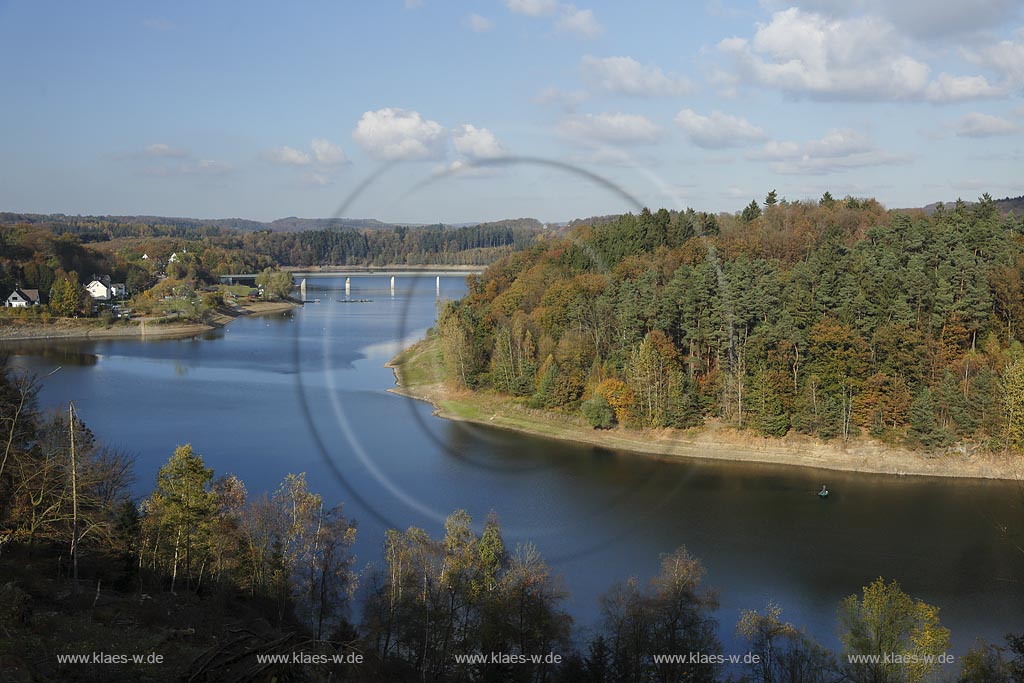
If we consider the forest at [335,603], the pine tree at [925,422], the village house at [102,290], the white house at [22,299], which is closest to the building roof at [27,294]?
the white house at [22,299]

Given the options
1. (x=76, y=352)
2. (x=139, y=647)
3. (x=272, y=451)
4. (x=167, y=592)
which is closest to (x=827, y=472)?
(x=272, y=451)

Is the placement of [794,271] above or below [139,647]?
above

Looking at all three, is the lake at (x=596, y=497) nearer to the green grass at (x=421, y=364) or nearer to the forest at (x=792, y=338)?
the green grass at (x=421, y=364)

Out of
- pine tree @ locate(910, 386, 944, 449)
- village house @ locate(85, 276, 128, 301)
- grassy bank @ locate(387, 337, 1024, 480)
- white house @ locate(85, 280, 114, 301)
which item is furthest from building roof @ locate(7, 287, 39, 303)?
pine tree @ locate(910, 386, 944, 449)

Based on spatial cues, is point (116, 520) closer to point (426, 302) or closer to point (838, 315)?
point (838, 315)

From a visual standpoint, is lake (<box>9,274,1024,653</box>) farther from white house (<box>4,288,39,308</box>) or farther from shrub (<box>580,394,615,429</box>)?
white house (<box>4,288,39,308</box>)
